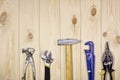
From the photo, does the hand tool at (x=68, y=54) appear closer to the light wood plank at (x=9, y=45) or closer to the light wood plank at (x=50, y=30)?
the light wood plank at (x=50, y=30)

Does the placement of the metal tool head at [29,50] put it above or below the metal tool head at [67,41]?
below

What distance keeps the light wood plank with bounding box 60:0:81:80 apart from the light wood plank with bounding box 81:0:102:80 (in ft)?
A: 0.09

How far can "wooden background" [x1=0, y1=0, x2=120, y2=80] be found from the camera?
5.49ft

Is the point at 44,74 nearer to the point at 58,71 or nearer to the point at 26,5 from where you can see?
the point at 58,71

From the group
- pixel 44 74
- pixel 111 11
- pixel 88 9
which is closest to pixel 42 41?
pixel 44 74

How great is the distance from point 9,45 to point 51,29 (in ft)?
0.83

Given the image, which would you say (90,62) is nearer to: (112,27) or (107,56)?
(107,56)

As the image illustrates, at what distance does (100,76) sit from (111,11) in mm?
367

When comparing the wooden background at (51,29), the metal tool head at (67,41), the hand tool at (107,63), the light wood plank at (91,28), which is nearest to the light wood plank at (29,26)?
A: the wooden background at (51,29)

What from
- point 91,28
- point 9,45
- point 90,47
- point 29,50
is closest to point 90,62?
point 90,47

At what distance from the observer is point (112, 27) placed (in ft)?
5.47

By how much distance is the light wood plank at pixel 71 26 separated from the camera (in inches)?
66.0

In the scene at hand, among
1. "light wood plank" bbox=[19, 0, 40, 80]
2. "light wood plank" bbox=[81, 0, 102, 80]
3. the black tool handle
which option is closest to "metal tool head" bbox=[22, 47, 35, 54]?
"light wood plank" bbox=[19, 0, 40, 80]

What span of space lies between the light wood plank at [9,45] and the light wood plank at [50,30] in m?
0.15
